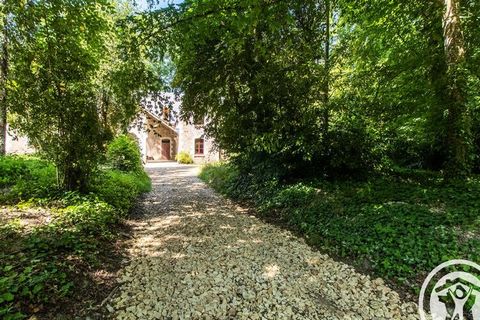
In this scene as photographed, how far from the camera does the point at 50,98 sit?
5262 millimetres

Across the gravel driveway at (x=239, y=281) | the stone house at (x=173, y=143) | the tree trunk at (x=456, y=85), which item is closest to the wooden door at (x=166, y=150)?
the stone house at (x=173, y=143)

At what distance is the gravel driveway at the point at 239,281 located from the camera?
281cm

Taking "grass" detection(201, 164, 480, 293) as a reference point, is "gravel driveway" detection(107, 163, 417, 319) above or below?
below

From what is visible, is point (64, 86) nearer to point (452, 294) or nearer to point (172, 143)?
point (452, 294)

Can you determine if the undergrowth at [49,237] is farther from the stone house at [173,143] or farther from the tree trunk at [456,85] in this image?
the stone house at [173,143]

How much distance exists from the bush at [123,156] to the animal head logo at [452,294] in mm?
10695

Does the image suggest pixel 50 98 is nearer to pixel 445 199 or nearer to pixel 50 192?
pixel 50 192

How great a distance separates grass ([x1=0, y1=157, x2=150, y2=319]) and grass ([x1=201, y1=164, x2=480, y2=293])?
11.4ft

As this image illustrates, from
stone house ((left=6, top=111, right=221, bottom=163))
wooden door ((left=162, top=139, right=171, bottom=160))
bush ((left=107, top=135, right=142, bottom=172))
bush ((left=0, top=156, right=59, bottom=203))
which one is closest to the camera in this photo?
bush ((left=0, top=156, right=59, bottom=203))

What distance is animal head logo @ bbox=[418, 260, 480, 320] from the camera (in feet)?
9.01

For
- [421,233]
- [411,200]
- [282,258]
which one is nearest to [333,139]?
[411,200]

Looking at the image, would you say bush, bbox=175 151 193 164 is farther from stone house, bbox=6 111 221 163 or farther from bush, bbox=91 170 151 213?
bush, bbox=91 170 151 213

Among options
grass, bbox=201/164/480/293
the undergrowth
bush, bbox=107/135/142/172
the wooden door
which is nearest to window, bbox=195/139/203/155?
the wooden door

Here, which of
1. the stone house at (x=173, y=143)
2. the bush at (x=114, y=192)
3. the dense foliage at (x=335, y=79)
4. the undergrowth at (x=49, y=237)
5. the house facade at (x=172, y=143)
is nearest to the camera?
the undergrowth at (x=49, y=237)
